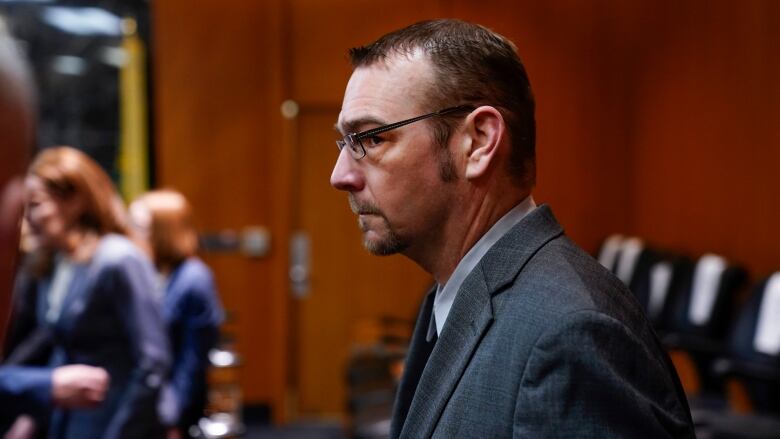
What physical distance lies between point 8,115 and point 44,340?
2398mm

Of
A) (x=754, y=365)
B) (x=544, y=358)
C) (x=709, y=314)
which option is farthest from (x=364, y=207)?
(x=709, y=314)

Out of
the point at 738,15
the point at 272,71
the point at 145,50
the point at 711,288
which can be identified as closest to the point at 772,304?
the point at 711,288

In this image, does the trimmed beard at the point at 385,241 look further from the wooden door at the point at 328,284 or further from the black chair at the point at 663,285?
the wooden door at the point at 328,284

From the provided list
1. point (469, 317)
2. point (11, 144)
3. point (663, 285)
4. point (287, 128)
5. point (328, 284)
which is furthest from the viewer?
point (328, 284)

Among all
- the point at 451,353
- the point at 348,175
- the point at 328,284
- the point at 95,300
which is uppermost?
the point at 348,175

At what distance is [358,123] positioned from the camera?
1.29m

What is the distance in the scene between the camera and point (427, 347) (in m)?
1.47

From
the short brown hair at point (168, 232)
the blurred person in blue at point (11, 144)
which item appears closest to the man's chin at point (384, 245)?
the blurred person in blue at point (11, 144)

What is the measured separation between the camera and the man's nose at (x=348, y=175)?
1.31 m

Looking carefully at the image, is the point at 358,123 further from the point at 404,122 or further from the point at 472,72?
the point at 472,72

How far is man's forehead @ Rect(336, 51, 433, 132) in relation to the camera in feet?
4.12

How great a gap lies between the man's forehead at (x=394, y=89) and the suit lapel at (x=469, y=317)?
246mm

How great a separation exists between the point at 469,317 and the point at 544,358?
0.65 ft

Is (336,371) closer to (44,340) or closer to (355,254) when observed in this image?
(355,254)
